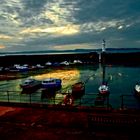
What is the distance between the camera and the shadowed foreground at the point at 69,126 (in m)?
11.9

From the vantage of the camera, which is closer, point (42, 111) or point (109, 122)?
point (109, 122)

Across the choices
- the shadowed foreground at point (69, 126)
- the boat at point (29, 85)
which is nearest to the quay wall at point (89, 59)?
the boat at point (29, 85)

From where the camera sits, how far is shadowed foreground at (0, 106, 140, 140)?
1191 cm

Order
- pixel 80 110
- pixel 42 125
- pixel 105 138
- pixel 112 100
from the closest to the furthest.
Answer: pixel 105 138, pixel 42 125, pixel 80 110, pixel 112 100

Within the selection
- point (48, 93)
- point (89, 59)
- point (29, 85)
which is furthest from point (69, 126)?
point (89, 59)

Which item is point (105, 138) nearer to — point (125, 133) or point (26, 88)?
point (125, 133)

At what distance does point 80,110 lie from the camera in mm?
16578

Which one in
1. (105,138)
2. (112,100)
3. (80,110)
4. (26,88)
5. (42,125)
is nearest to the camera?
(105,138)

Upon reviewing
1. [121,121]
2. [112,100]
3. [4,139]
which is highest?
[121,121]

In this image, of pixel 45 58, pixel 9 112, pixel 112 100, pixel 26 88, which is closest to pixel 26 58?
pixel 45 58

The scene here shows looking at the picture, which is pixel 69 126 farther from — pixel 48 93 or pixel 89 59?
pixel 89 59

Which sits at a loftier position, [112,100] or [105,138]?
[105,138]

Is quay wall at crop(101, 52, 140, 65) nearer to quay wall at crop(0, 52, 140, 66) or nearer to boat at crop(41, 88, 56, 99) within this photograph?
quay wall at crop(0, 52, 140, 66)

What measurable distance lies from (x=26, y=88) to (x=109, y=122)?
164 feet
